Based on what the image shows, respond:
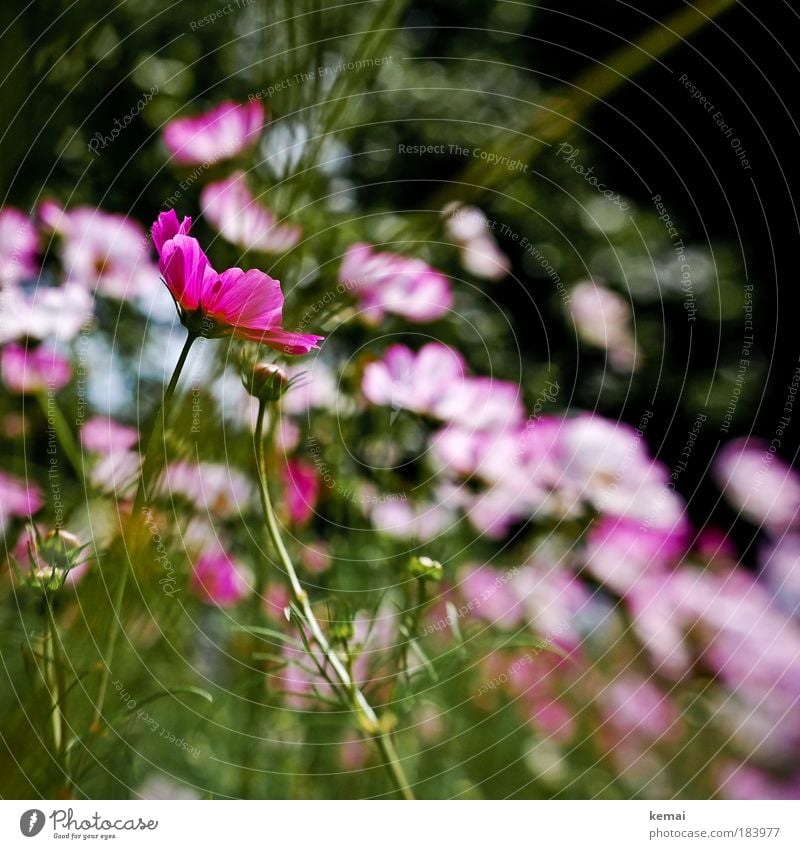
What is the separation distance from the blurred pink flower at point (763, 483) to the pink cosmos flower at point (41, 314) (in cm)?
51

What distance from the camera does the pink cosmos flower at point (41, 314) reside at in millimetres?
481

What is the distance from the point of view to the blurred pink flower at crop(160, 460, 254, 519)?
42cm

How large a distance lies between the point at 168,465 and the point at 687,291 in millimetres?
655

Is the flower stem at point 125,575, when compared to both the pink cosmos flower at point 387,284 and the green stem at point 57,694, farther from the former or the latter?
the pink cosmos flower at point 387,284

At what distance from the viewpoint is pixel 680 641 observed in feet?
2.08

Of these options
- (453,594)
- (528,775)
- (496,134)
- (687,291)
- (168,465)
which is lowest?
(528,775)

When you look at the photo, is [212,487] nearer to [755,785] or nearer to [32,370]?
[32,370]

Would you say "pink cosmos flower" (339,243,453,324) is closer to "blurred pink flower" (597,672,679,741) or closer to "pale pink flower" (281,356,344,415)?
"pale pink flower" (281,356,344,415)

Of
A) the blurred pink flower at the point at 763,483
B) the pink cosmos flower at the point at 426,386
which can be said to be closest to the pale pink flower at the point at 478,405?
the pink cosmos flower at the point at 426,386

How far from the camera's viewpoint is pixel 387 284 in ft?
1.83

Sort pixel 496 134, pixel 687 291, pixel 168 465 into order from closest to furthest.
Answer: pixel 168 465 < pixel 496 134 < pixel 687 291
